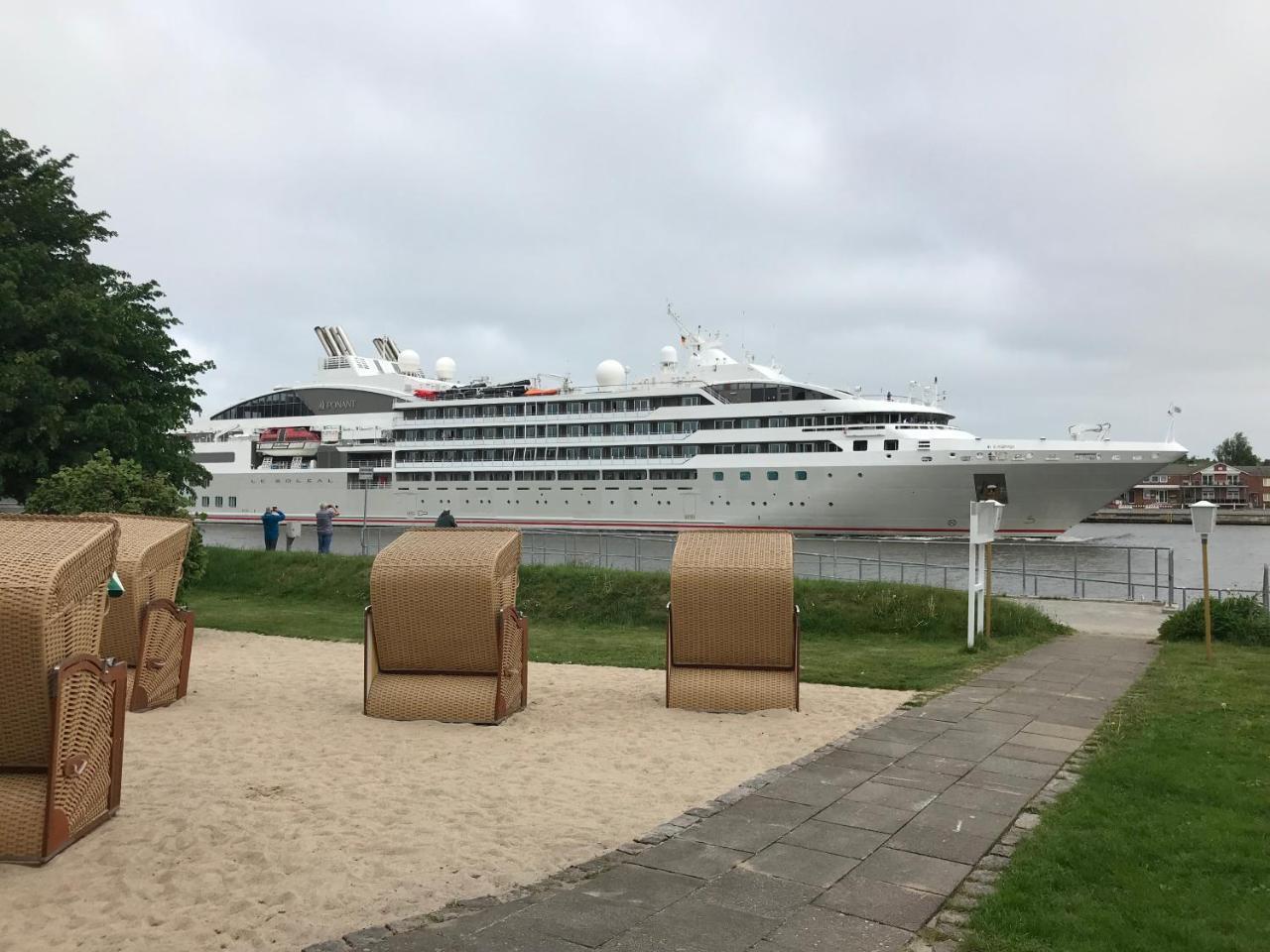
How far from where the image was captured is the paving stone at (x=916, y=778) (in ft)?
18.1

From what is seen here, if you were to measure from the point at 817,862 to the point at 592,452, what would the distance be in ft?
146

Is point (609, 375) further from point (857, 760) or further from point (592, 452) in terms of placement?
point (857, 760)

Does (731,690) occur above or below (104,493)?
below

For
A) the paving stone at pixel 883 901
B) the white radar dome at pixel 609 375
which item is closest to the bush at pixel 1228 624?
the paving stone at pixel 883 901

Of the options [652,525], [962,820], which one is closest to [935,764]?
[962,820]

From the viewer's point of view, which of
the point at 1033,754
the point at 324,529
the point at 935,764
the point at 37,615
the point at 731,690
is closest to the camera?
the point at 37,615

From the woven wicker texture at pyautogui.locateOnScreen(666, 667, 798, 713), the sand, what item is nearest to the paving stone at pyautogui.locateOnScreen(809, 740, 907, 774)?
the sand

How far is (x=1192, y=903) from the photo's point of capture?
376 cm

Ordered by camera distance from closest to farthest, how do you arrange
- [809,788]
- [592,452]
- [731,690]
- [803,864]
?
1. [803,864]
2. [809,788]
3. [731,690]
4. [592,452]

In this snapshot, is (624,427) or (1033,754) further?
(624,427)

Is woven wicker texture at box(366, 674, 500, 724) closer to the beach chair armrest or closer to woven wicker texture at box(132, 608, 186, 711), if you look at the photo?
woven wicker texture at box(132, 608, 186, 711)

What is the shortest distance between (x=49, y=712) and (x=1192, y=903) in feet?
15.6

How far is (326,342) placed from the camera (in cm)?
6112

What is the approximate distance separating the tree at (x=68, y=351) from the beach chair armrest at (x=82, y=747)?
1437 centimetres
